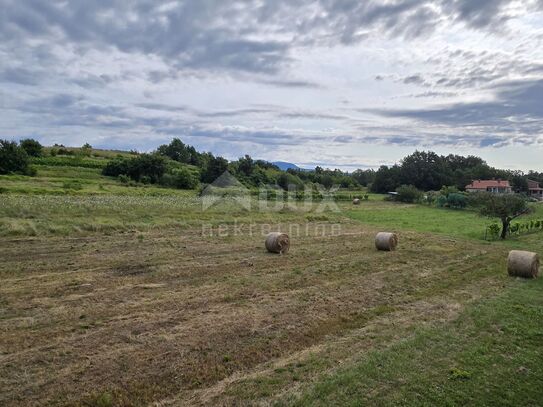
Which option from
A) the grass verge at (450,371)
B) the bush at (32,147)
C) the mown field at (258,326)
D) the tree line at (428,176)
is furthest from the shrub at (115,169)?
the tree line at (428,176)

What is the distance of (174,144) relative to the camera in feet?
292

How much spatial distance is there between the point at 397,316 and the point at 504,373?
104 inches

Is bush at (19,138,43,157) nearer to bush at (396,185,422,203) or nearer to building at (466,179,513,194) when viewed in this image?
bush at (396,185,422,203)

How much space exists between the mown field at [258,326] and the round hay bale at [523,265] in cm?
53

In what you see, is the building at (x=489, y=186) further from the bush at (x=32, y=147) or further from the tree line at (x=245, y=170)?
the bush at (x=32, y=147)

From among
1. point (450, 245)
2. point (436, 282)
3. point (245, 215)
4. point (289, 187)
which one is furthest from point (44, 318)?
point (289, 187)

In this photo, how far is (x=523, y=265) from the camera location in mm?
12086

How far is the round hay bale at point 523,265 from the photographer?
12023mm

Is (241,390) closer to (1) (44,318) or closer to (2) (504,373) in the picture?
(2) (504,373)

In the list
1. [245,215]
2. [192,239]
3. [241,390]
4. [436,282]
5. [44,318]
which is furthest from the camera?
[245,215]

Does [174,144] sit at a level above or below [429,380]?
above

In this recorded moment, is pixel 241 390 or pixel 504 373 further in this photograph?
pixel 504 373

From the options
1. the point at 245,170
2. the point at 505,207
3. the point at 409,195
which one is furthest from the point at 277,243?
the point at 245,170

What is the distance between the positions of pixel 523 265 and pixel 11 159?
40.6 m
